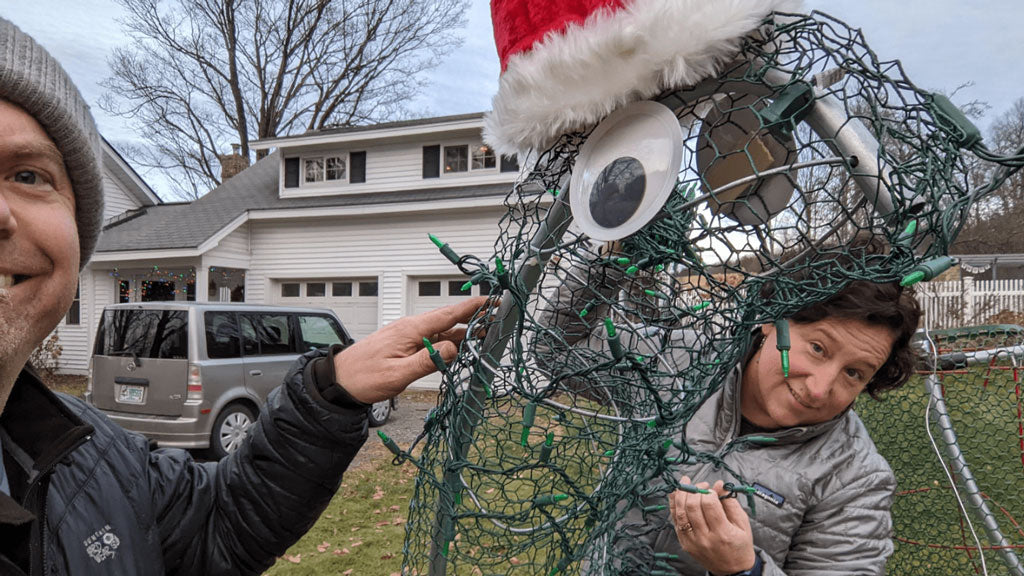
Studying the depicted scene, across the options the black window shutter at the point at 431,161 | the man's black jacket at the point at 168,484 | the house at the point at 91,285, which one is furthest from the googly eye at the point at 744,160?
the house at the point at 91,285

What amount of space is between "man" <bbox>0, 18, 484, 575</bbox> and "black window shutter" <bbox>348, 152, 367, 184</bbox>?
12.6 m

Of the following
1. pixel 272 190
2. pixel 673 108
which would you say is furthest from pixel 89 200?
pixel 272 190

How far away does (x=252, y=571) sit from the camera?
4.75 ft

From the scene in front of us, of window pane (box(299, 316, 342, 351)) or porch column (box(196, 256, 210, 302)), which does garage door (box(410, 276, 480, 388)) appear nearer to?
window pane (box(299, 316, 342, 351))

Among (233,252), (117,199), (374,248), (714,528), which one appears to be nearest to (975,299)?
(374,248)

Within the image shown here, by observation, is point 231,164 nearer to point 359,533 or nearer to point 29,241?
point 359,533

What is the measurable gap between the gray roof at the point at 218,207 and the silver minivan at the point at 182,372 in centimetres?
555

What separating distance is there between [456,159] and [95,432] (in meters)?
11.9

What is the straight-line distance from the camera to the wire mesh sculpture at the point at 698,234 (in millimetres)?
908

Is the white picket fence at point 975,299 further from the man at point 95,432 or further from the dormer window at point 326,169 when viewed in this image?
the dormer window at point 326,169

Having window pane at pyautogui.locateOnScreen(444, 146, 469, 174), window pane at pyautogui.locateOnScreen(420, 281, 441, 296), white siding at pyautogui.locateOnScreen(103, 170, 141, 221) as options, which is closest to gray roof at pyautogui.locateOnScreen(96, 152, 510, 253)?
white siding at pyautogui.locateOnScreen(103, 170, 141, 221)

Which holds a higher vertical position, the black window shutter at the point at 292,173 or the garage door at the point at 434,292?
the black window shutter at the point at 292,173

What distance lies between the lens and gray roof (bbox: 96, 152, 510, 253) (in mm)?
12148

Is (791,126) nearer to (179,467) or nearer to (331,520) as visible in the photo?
(179,467)
